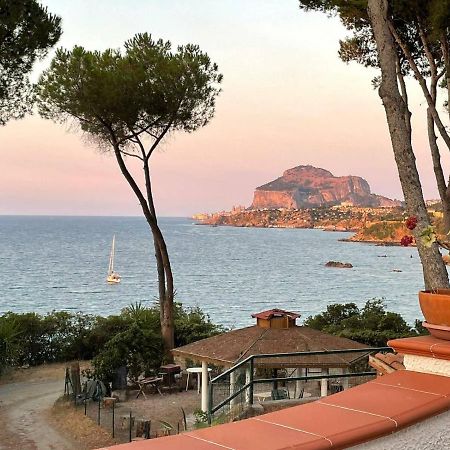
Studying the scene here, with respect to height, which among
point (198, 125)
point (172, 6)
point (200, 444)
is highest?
point (172, 6)

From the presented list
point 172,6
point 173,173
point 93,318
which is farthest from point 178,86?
point 173,173

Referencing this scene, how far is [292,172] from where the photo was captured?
187 meters

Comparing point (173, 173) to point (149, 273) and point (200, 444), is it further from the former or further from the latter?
point (200, 444)

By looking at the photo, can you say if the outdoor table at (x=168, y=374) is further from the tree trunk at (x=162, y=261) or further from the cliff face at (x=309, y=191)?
the cliff face at (x=309, y=191)

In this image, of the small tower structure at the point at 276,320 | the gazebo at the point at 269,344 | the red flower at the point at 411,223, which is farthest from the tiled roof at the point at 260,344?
the red flower at the point at 411,223

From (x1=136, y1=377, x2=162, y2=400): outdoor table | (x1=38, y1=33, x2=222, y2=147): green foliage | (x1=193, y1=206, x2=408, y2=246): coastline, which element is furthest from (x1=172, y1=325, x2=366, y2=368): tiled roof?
(x1=193, y1=206, x2=408, y2=246): coastline

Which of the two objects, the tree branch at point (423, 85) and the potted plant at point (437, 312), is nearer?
the potted plant at point (437, 312)

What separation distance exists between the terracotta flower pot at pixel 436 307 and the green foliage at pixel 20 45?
12.7 meters

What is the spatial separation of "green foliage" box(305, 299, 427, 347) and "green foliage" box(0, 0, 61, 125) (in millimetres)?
10062

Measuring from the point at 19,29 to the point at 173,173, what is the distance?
48909 mm

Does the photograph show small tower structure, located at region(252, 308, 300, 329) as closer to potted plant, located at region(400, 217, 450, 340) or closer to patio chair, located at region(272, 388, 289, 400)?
patio chair, located at region(272, 388, 289, 400)

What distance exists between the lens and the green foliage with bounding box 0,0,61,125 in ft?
44.1

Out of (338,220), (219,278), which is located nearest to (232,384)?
(219,278)

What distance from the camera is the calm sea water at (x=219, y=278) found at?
51.6 metres
